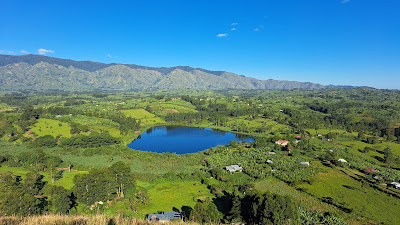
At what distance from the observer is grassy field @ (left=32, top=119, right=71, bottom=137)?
298ft

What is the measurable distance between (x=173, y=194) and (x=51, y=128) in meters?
82.8

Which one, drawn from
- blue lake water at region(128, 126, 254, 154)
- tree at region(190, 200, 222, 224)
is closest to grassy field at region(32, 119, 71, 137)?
blue lake water at region(128, 126, 254, 154)

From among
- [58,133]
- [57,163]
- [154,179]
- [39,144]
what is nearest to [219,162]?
[154,179]

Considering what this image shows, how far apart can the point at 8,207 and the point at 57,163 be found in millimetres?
35155

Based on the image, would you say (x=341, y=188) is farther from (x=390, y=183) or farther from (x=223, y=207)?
(x=223, y=207)

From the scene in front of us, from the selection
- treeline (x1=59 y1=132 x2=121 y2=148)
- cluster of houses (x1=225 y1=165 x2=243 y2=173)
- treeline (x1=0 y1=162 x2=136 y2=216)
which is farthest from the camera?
treeline (x1=59 y1=132 x2=121 y2=148)

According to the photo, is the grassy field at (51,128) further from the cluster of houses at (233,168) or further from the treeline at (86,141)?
the cluster of houses at (233,168)

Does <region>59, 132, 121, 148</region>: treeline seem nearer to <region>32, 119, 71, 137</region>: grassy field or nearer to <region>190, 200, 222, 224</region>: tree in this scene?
<region>32, 119, 71, 137</region>: grassy field

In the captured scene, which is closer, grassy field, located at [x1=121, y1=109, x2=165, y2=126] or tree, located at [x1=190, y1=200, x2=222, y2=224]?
tree, located at [x1=190, y1=200, x2=222, y2=224]

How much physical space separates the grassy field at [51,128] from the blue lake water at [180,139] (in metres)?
30.7

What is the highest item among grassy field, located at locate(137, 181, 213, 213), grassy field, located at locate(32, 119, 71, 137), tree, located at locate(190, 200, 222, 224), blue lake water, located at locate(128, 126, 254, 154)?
tree, located at locate(190, 200, 222, 224)

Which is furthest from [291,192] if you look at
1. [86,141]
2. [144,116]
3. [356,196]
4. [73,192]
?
[144,116]

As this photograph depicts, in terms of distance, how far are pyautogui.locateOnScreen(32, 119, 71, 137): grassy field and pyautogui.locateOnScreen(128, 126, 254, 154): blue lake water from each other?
101 ft

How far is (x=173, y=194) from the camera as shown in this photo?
43.4 meters
